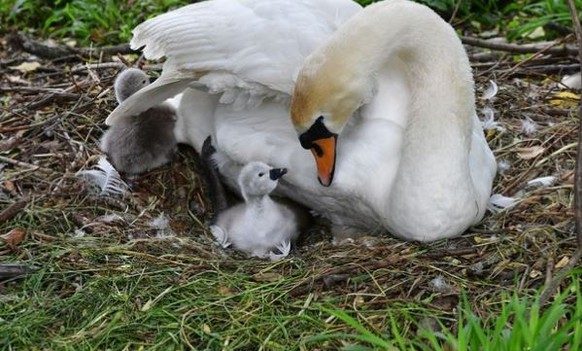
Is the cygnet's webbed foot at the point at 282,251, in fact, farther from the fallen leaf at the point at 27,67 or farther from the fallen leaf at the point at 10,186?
the fallen leaf at the point at 27,67

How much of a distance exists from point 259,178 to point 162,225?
1.99 ft

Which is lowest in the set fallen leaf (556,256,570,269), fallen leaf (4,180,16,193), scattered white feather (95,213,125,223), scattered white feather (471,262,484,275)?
scattered white feather (95,213,125,223)

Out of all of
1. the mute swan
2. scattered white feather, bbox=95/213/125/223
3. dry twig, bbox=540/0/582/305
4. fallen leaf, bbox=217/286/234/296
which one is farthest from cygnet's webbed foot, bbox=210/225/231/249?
dry twig, bbox=540/0/582/305

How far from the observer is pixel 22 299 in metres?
4.38

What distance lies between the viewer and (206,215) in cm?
554

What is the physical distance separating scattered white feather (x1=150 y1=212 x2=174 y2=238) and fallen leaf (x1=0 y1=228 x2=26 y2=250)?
0.64 metres

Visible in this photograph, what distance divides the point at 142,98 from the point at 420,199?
1663 mm

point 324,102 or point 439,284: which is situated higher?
point 324,102

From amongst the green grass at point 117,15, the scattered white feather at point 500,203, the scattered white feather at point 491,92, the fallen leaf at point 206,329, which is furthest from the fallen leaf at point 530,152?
the fallen leaf at point 206,329

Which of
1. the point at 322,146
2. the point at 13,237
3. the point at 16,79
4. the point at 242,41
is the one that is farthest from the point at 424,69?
the point at 16,79

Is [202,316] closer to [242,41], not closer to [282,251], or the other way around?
[282,251]

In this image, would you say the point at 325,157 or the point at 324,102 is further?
the point at 325,157

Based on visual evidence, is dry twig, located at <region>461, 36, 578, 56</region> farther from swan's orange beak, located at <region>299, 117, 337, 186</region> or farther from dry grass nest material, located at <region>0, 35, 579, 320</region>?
swan's orange beak, located at <region>299, 117, 337, 186</region>

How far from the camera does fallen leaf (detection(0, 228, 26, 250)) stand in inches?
189
